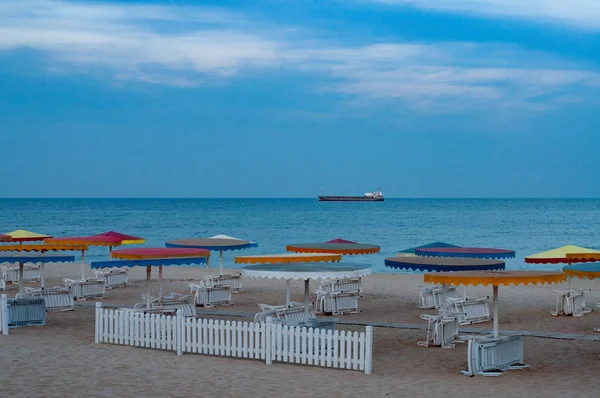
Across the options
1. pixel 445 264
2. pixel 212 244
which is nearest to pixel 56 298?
pixel 212 244

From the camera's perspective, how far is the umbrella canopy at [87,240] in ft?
72.8

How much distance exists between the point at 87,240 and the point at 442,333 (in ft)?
39.2

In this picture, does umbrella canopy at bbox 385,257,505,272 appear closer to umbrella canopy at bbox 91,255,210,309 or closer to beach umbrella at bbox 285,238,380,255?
beach umbrella at bbox 285,238,380,255

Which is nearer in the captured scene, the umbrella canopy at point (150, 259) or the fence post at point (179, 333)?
the fence post at point (179, 333)

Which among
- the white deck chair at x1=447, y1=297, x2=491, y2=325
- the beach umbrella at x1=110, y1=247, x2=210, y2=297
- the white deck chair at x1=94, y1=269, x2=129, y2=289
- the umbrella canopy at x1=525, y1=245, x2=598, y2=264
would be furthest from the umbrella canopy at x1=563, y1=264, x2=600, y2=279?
the white deck chair at x1=94, y1=269, x2=129, y2=289

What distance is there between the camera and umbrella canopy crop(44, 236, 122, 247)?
72.8 ft

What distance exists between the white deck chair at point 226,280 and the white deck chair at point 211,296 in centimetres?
134

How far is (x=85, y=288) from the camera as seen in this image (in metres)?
24.5

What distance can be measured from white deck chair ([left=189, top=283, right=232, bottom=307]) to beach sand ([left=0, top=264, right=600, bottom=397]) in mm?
3978

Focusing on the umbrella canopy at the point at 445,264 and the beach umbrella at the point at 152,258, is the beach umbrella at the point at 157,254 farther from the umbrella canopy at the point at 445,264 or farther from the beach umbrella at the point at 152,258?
the umbrella canopy at the point at 445,264

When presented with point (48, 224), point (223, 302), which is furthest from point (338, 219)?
point (223, 302)

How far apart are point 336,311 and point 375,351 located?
5.79 metres

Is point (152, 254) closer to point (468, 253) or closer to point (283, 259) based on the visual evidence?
point (283, 259)

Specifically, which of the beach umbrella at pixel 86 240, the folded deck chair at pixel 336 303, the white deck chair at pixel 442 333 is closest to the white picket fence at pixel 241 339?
the white deck chair at pixel 442 333
